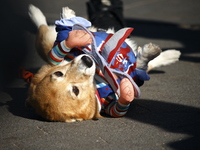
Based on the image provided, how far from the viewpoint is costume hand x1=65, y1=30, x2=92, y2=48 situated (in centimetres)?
304

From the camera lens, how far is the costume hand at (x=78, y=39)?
9.96 ft

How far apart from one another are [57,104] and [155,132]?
810mm

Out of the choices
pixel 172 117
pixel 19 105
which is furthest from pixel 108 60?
pixel 19 105

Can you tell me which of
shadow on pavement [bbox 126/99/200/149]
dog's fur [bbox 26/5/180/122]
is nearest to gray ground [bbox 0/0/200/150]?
shadow on pavement [bbox 126/99/200/149]

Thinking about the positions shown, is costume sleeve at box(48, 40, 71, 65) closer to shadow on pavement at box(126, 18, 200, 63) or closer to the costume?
the costume

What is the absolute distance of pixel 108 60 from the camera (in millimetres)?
3123

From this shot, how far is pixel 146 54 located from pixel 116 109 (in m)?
0.61

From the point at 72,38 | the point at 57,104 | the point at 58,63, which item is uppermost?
the point at 72,38

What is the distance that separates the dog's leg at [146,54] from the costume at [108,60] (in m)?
0.06

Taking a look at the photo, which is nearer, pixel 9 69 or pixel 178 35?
pixel 9 69

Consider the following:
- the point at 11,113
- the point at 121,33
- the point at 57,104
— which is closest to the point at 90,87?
the point at 57,104

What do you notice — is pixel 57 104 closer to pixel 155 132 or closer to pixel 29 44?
pixel 155 132

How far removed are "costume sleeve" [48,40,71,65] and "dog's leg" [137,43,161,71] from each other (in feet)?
2.27

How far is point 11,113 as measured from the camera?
3.32 m
